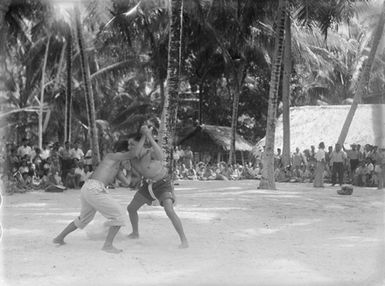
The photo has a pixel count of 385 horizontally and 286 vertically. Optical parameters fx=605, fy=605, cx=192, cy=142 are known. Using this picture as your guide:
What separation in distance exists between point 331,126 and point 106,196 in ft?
73.4

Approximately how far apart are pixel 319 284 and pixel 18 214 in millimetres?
6530

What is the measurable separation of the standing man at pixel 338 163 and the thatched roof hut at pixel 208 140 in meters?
10.9

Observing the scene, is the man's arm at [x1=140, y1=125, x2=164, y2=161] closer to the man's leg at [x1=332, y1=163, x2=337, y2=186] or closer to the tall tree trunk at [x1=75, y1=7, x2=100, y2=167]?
the tall tree trunk at [x1=75, y1=7, x2=100, y2=167]

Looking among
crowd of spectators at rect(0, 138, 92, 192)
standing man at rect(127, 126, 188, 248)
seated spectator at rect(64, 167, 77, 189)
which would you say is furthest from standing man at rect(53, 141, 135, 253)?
seated spectator at rect(64, 167, 77, 189)

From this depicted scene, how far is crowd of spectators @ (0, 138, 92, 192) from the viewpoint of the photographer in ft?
53.6

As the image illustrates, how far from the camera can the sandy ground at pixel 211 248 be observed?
587 cm

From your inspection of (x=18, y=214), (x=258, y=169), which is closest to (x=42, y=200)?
(x=18, y=214)

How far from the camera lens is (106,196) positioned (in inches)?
277

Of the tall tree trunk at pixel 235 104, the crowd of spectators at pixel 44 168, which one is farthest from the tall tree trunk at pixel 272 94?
the tall tree trunk at pixel 235 104

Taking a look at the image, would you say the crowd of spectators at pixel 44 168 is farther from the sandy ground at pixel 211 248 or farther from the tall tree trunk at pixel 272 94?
the tall tree trunk at pixel 272 94

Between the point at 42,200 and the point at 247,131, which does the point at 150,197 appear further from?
the point at 247,131

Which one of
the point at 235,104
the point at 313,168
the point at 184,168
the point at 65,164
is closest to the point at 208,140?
Answer: the point at 235,104

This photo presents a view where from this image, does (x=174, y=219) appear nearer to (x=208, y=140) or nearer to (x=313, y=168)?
(x=313, y=168)

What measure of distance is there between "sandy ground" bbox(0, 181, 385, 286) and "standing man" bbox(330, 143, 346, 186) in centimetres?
658
